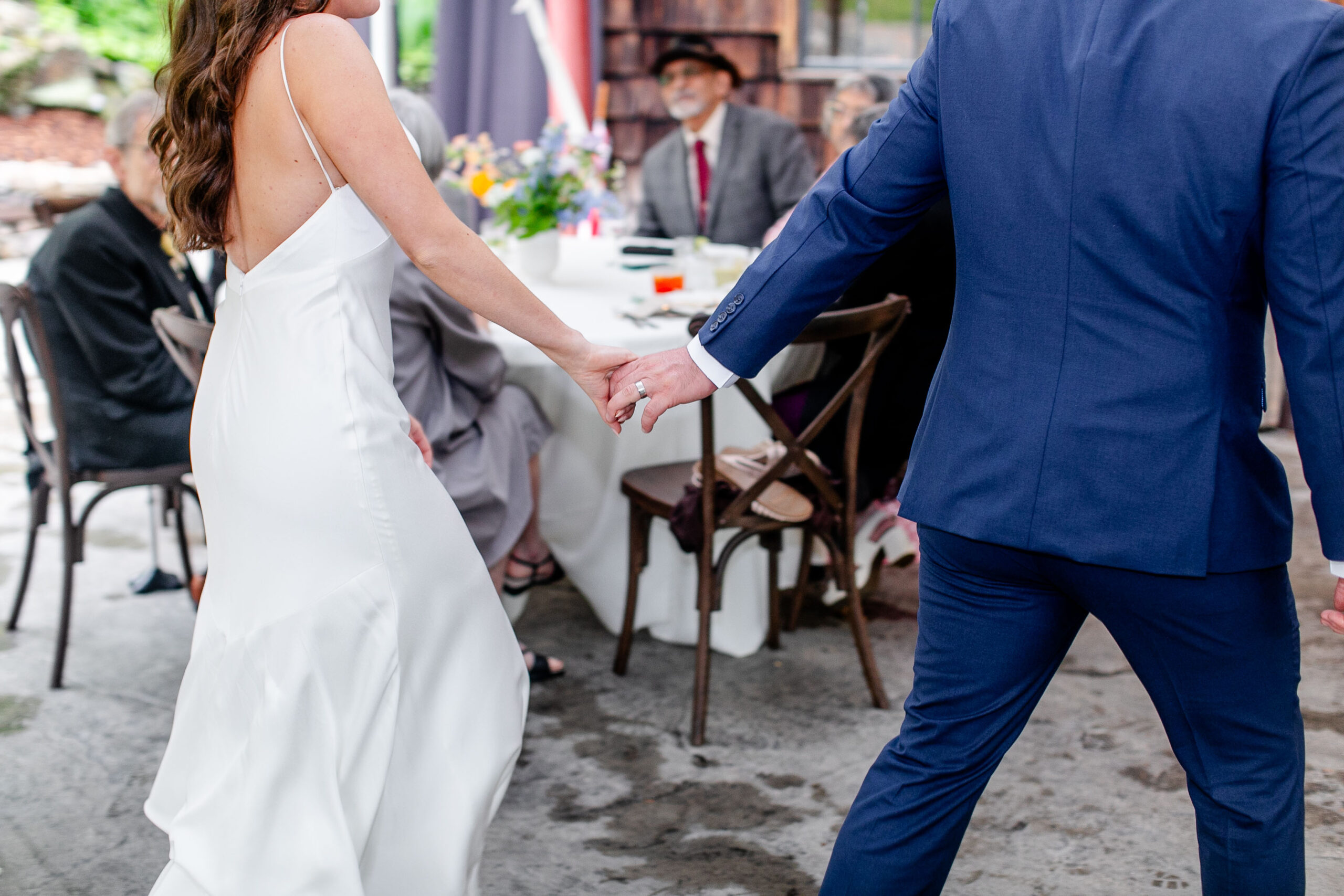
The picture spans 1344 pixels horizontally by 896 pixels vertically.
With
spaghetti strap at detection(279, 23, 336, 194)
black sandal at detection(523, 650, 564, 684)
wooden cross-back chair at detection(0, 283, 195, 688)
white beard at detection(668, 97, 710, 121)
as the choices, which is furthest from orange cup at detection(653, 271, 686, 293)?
spaghetti strap at detection(279, 23, 336, 194)

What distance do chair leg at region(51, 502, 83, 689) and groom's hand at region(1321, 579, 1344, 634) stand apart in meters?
2.50

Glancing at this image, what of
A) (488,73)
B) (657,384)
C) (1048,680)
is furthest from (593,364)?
(488,73)

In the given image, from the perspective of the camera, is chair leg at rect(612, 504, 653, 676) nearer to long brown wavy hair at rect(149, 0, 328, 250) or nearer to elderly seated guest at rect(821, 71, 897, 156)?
long brown wavy hair at rect(149, 0, 328, 250)

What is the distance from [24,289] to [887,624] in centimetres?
218

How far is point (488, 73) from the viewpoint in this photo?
17.4ft

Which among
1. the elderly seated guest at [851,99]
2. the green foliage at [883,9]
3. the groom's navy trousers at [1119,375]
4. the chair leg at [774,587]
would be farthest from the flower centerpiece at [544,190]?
the green foliage at [883,9]

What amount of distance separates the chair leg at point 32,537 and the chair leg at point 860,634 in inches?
73.9

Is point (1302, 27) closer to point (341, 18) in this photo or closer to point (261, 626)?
point (341, 18)

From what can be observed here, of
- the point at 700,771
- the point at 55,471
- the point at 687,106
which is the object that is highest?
the point at 687,106

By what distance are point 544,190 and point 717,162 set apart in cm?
144

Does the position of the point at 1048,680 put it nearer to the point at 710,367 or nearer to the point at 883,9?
the point at 710,367

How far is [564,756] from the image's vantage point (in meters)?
2.42

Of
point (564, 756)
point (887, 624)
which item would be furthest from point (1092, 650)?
point (564, 756)

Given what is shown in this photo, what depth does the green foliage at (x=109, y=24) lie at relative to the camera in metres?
10.2
